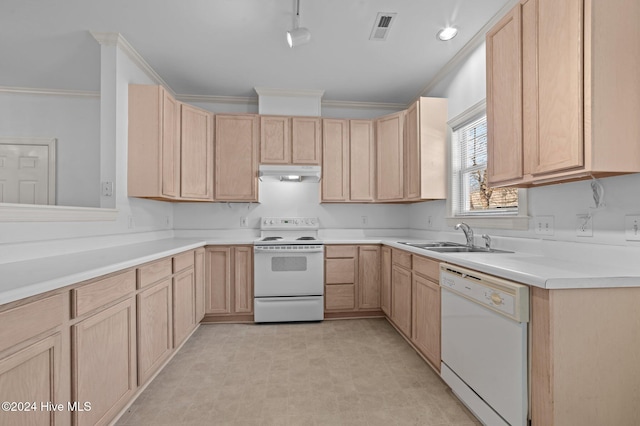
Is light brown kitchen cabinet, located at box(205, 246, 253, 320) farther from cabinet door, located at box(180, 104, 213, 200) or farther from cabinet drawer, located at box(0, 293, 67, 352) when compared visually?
cabinet drawer, located at box(0, 293, 67, 352)

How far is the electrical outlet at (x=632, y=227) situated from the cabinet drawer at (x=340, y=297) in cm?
239

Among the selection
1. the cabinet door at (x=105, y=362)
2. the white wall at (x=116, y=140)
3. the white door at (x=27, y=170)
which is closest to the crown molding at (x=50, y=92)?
the white door at (x=27, y=170)

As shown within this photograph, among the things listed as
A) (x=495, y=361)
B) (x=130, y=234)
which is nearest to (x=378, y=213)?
(x=495, y=361)

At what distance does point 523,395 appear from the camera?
1281 mm

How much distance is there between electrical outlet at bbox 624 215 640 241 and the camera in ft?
4.44

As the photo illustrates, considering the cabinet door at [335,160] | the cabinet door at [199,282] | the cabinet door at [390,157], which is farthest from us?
the cabinet door at [335,160]

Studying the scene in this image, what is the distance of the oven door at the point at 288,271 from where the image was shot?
3.23m

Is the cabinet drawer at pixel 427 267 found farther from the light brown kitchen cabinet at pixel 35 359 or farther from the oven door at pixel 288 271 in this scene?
the light brown kitchen cabinet at pixel 35 359

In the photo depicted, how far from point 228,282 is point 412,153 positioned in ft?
8.43

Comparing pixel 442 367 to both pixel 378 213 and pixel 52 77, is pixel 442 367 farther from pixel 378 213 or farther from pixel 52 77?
pixel 52 77

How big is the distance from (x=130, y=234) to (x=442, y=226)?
320 centimetres

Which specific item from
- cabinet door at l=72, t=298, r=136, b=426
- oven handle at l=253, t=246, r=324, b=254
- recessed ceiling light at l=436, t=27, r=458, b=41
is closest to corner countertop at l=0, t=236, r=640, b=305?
cabinet door at l=72, t=298, r=136, b=426

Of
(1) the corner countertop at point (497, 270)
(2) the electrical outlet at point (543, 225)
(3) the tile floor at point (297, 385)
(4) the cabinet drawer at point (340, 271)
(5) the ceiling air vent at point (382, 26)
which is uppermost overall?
(5) the ceiling air vent at point (382, 26)

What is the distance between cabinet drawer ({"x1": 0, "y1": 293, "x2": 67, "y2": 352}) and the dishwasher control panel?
1.99 metres
